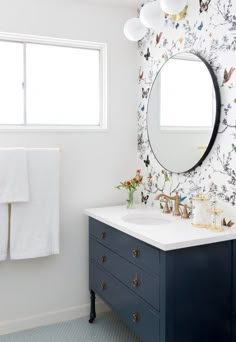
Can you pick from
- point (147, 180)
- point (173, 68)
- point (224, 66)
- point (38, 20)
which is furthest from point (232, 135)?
point (38, 20)

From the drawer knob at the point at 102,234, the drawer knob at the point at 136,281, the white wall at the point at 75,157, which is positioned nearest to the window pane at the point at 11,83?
the white wall at the point at 75,157

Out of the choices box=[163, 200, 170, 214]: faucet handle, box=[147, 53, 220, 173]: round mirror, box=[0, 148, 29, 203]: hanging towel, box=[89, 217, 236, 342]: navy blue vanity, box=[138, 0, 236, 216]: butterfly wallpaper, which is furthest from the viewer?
box=[163, 200, 170, 214]: faucet handle

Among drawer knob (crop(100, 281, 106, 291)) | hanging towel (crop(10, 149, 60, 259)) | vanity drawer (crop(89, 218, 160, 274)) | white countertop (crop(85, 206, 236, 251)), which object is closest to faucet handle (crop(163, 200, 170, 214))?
white countertop (crop(85, 206, 236, 251))

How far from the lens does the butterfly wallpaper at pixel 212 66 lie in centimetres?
197

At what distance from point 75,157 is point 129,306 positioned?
1161 millimetres

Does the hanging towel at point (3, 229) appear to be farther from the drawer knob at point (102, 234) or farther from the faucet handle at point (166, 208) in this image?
the faucet handle at point (166, 208)

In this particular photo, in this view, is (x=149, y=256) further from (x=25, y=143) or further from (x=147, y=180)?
(x=25, y=143)

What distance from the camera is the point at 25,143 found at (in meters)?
2.56

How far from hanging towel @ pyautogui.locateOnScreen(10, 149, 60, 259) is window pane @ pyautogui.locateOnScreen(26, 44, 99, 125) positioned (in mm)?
395

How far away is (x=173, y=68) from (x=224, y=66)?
1.56 ft

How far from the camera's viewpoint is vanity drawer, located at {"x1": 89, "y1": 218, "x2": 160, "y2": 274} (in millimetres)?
1823

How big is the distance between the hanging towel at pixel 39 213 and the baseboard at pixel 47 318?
514 mm

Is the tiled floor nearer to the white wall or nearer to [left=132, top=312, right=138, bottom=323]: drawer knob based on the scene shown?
the white wall

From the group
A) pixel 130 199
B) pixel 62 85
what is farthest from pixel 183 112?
pixel 62 85
